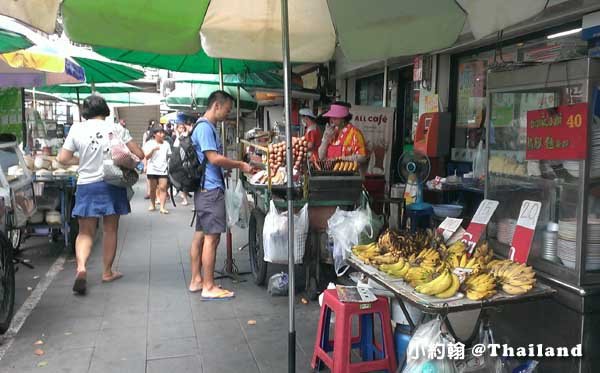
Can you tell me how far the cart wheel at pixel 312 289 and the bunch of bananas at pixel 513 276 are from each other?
7.42ft

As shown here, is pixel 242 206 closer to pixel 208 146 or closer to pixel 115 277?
pixel 208 146

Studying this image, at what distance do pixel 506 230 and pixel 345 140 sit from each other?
2.84 metres

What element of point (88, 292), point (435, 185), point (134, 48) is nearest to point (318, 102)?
point (435, 185)

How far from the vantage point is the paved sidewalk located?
3.68 meters

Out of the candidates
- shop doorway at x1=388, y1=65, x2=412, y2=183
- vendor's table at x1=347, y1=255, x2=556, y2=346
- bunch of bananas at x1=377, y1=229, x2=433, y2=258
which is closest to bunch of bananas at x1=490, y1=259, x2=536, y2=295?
vendor's table at x1=347, y1=255, x2=556, y2=346

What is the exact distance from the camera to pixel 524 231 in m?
3.13

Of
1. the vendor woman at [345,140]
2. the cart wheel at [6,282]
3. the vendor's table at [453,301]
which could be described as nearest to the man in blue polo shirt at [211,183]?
the vendor woman at [345,140]

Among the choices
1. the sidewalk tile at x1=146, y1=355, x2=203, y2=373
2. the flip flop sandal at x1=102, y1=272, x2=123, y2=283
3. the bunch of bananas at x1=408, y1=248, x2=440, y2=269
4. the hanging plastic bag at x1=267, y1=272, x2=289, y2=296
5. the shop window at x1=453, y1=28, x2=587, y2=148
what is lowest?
the sidewalk tile at x1=146, y1=355, x2=203, y2=373

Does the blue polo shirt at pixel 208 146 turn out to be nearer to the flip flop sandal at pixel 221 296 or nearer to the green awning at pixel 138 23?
the flip flop sandal at pixel 221 296

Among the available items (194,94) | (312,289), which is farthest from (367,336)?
(194,94)

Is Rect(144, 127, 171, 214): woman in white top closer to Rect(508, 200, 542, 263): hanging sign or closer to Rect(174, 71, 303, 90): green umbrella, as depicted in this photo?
Rect(174, 71, 303, 90): green umbrella

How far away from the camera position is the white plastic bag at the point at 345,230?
450 cm

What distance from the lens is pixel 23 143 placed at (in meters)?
8.78

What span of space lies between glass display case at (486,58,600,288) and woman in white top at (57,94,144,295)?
3.60m
